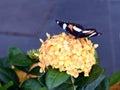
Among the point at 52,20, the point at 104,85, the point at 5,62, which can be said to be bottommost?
the point at 104,85

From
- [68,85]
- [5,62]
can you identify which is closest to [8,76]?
[5,62]

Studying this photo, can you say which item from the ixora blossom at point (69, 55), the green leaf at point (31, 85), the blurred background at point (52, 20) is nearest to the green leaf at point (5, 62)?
the green leaf at point (31, 85)

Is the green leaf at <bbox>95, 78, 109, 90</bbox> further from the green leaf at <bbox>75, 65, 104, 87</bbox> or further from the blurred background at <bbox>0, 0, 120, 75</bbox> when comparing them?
the blurred background at <bbox>0, 0, 120, 75</bbox>

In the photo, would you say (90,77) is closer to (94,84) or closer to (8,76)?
(94,84)

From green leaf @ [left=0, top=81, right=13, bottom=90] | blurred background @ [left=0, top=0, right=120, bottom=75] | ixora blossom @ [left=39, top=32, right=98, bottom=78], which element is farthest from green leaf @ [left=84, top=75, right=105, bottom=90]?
blurred background @ [left=0, top=0, right=120, bottom=75]

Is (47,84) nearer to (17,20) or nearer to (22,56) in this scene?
(22,56)

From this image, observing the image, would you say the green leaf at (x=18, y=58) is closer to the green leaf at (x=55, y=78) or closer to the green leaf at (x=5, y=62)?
the green leaf at (x=5, y=62)
